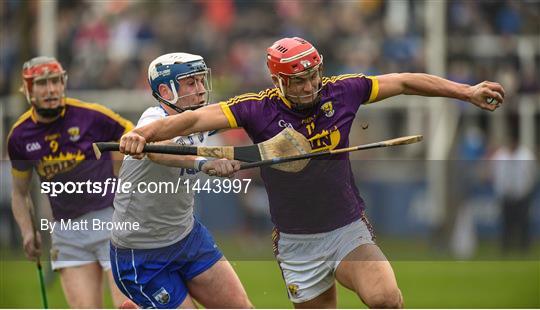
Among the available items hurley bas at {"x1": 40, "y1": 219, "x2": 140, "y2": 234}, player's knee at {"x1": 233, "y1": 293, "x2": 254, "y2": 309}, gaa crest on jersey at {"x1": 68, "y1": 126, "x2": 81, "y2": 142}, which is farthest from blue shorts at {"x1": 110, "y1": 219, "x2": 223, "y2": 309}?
gaa crest on jersey at {"x1": 68, "y1": 126, "x2": 81, "y2": 142}

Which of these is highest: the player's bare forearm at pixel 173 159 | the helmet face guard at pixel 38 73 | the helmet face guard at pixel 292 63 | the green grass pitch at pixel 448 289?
the helmet face guard at pixel 292 63

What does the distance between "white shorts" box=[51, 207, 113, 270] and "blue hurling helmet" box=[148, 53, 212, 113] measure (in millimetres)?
827

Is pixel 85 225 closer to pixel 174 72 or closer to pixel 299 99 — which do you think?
pixel 174 72

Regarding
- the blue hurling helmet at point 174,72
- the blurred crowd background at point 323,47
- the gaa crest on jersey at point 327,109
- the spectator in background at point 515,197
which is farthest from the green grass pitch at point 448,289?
the blurred crowd background at point 323,47

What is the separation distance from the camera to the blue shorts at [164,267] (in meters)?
7.88

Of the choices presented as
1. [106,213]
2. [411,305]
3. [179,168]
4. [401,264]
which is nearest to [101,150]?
[179,168]

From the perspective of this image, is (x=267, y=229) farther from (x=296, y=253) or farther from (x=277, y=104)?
(x=277, y=104)

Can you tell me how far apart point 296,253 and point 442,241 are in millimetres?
1454

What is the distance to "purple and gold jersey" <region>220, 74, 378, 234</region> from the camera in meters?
7.48

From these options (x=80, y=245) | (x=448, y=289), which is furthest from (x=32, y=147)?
(x=448, y=289)

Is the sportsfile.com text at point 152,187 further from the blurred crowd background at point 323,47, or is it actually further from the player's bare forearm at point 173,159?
the blurred crowd background at point 323,47

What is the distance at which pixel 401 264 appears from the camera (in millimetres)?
7973

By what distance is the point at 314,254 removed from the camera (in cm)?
773

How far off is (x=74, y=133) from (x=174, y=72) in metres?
1.44
